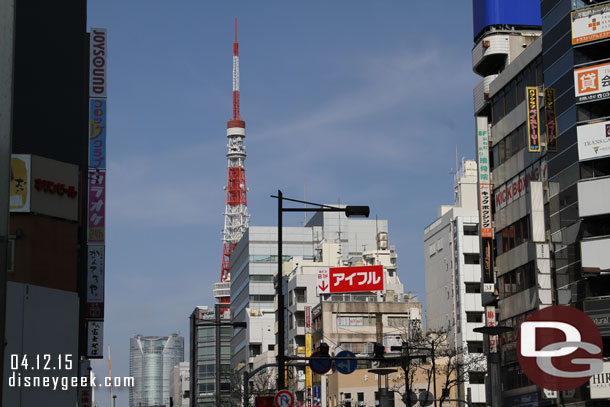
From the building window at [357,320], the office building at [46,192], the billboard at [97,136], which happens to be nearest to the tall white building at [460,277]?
the building window at [357,320]

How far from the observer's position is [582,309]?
56.7 m

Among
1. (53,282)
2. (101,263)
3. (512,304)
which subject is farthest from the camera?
(512,304)

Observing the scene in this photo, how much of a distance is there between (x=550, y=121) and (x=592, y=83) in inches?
187

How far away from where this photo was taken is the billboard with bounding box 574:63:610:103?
188 feet

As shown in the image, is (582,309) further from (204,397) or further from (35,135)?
(204,397)

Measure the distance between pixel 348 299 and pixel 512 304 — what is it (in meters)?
48.3

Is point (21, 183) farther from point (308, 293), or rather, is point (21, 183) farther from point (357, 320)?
point (308, 293)

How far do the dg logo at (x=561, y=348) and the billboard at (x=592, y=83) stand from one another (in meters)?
12.6

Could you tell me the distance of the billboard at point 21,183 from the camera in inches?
1197

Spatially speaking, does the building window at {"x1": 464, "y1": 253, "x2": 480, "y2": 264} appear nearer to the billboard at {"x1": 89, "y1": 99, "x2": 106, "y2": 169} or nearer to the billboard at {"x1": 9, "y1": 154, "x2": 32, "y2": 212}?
the billboard at {"x1": 89, "y1": 99, "x2": 106, "y2": 169}

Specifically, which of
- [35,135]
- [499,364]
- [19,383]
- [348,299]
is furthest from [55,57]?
[348,299]

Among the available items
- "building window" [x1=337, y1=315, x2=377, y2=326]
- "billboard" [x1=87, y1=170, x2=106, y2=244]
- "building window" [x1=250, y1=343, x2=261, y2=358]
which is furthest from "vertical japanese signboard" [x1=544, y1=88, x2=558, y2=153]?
"building window" [x1=250, y1=343, x2=261, y2=358]

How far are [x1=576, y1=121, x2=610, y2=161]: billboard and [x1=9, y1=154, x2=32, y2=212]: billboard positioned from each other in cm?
3682

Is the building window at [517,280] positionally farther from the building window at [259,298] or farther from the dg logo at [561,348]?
the building window at [259,298]
